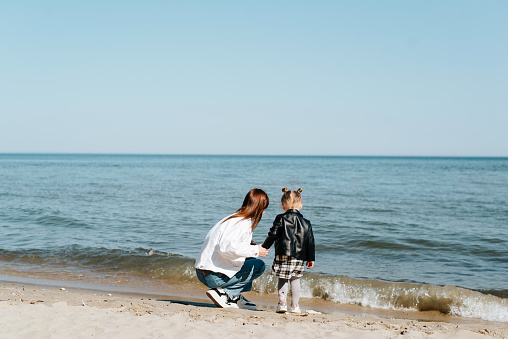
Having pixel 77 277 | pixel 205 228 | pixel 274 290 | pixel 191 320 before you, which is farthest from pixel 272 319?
pixel 205 228

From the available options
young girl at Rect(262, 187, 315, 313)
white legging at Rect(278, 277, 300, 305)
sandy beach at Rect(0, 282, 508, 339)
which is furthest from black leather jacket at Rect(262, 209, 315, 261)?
sandy beach at Rect(0, 282, 508, 339)

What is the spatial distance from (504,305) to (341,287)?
2390mm

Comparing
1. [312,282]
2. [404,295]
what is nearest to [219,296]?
[312,282]

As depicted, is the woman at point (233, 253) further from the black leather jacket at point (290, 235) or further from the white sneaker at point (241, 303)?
the black leather jacket at point (290, 235)

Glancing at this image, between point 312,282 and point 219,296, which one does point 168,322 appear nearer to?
point 219,296

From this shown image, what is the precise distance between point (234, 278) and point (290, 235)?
2.90 feet

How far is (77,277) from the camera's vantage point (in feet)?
25.5

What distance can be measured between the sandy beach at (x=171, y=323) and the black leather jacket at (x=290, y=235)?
76 centimetres

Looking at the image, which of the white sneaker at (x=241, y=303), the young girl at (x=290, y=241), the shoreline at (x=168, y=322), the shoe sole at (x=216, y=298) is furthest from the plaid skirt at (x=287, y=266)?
the shoe sole at (x=216, y=298)

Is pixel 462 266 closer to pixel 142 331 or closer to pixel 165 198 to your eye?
pixel 142 331

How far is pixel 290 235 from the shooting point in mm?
5074

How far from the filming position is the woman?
499 centimetres

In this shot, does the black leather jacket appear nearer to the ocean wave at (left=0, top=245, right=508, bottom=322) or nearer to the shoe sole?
the shoe sole

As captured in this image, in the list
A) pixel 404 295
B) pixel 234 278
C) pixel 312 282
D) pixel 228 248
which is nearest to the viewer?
pixel 228 248
